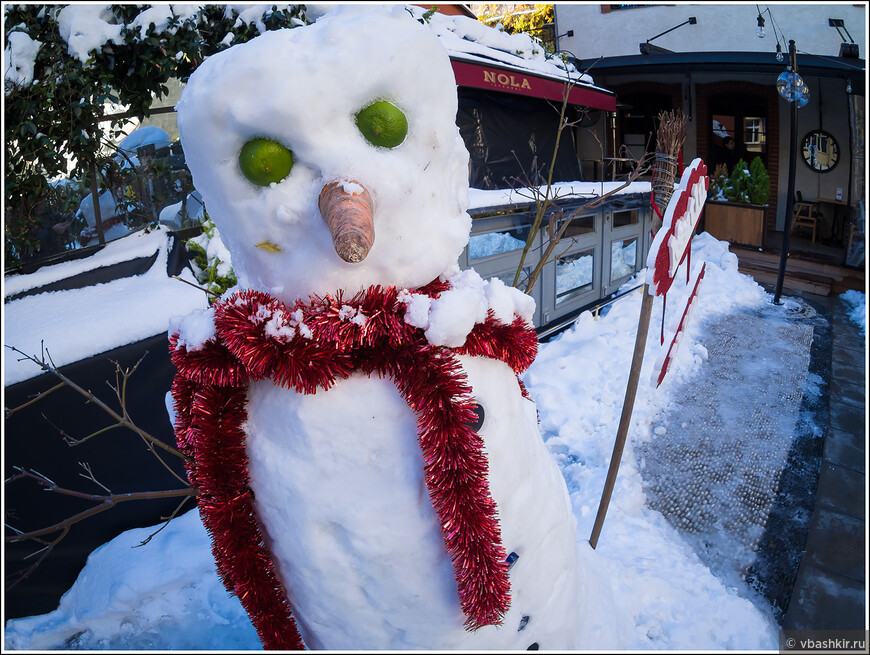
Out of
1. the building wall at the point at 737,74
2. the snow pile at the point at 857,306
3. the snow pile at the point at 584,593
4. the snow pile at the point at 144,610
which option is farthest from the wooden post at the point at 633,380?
the building wall at the point at 737,74

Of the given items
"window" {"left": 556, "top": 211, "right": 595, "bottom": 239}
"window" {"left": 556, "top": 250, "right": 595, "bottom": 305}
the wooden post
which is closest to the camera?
the wooden post

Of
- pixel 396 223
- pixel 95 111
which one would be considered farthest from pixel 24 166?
pixel 396 223

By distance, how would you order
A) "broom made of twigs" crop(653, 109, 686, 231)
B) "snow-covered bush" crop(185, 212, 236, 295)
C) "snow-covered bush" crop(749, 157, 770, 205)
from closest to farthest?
1. "broom made of twigs" crop(653, 109, 686, 231)
2. "snow-covered bush" crop(185, 212, 236, 295)
3. "snow-covered bush" crop(749, 157, 770, 205)

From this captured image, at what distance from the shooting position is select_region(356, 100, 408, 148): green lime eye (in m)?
1.18

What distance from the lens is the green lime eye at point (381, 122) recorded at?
1176 millimetres

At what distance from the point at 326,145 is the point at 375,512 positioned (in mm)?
785

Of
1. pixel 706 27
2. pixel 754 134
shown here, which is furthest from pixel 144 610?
pixel 754 134

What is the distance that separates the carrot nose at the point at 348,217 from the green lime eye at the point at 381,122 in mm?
124

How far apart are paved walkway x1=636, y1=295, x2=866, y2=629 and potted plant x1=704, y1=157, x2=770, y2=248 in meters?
3.46

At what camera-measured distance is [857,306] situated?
6344 mm

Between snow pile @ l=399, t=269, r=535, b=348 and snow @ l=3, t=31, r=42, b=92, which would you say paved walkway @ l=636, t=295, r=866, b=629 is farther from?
snow @ l=3, t=31, r=42, b=92

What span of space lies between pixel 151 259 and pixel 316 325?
2479 mm

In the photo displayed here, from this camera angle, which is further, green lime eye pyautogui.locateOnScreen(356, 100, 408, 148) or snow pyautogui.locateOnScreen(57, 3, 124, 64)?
snow pyautogui.locateOnScreen(57, 3, 124, 64)

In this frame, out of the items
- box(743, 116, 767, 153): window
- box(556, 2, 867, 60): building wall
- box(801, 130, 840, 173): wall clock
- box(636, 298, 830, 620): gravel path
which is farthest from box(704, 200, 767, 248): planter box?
box(636, 298, 830, 620): gravel path
